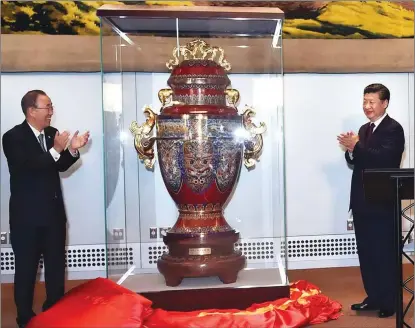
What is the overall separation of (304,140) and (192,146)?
1349mm

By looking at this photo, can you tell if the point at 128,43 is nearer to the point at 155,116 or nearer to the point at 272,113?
the point at 155,116

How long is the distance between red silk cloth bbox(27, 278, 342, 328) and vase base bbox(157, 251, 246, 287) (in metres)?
0.22

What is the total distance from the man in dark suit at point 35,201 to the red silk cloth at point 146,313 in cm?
23

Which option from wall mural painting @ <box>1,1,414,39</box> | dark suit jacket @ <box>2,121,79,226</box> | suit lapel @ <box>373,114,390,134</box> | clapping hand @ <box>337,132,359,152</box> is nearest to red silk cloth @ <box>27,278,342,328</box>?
dark suit jacket @ <box>2,121,79,226</box>

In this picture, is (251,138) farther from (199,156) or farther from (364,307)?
(364,307)

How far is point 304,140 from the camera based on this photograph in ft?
13.6

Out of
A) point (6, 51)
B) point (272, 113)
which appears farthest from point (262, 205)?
point (6, 51)

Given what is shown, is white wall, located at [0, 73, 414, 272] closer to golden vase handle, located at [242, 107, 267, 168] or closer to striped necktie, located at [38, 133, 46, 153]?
golden vase handle, located at [242, 107, 267, 168]

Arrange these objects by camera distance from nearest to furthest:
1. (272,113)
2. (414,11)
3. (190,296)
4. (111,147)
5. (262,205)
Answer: (190,296) < (111,147) < (272,113) < (262,205) < (414,11)

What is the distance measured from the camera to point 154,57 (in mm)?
3854

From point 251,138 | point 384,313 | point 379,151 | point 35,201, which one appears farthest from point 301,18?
point 35,201

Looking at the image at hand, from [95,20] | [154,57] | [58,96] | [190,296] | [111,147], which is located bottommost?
[190,296]

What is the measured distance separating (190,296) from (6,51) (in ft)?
6.84

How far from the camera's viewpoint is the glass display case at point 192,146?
3092 mm
